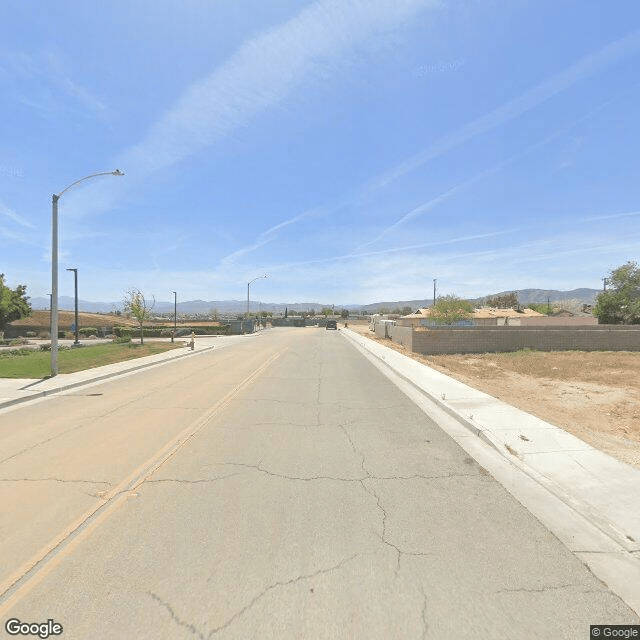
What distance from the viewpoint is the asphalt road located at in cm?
288

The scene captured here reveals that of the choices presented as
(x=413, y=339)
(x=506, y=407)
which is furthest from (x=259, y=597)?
(x=413, y=339)

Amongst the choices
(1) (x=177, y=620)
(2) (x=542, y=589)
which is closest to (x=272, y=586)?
(1) (x=177, y=620)

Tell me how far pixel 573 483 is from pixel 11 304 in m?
59.9

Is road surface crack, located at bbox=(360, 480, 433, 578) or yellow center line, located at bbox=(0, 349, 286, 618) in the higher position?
road surface crack, located at bbox=(360, 480, 433, 578)

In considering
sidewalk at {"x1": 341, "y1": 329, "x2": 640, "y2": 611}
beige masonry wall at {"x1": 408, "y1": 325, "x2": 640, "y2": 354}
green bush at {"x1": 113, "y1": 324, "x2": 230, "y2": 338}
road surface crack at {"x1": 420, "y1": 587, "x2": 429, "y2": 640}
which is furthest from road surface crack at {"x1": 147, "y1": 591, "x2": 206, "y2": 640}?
green bush at {"x1": 113, "y1": 324, "x2": 230, "y2": 338}

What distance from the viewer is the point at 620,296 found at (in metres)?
51.3

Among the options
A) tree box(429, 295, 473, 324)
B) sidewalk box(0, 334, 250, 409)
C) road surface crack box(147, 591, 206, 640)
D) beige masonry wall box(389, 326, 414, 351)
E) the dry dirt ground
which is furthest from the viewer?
tree box(429, 295, 473, 324)

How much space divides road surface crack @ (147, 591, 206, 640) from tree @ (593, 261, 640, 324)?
195ft

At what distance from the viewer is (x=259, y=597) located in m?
3.07

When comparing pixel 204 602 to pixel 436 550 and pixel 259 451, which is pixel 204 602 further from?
pixel 259 451

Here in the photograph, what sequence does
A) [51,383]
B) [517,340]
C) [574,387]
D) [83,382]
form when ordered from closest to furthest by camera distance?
[51,383] → [83,382] → [574,387] → [517,340]

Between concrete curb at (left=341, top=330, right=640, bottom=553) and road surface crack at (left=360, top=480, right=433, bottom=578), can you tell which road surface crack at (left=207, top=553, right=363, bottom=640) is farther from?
concrete curb at (left=341, top=330, right=640, bottom=553)

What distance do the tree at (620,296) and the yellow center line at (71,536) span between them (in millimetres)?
58295

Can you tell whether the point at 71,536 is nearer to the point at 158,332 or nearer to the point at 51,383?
the point at 51,383
